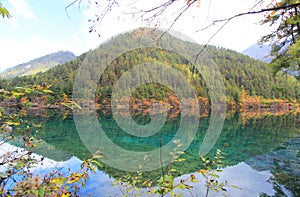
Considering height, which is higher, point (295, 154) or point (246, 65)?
point (246, 65)

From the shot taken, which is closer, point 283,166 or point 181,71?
point 283,166

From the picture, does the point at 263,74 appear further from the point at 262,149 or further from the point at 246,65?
the point at 262,149

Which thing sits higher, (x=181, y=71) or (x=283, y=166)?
(x=181, y=71)

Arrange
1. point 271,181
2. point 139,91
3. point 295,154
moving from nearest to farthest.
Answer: point 271,181 → point 295,154 → point 139,91

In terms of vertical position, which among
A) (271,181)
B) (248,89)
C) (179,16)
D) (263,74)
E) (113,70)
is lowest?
(271,181)

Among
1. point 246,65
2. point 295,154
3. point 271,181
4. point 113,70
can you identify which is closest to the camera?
point 271,181

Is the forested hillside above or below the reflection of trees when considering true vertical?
above

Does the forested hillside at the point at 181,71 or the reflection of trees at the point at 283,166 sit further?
the forested hillside at the point at 181,71

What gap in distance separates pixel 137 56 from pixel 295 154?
94.4m

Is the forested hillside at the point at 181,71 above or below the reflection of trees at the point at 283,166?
above

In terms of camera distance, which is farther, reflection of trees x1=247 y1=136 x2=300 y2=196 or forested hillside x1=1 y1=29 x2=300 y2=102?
forested hillside x1=1 y1=29 x2=300 y2=102

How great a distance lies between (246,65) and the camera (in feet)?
359

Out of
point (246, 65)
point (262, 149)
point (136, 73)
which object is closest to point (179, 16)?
point (262, 149)

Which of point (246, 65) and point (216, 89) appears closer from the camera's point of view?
point (216, 89)
